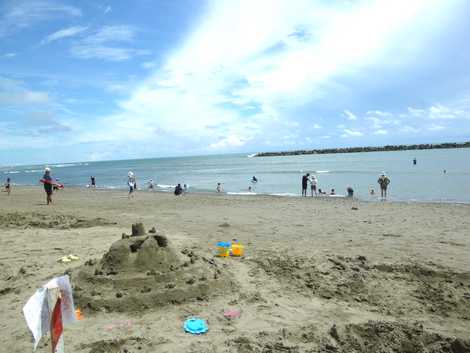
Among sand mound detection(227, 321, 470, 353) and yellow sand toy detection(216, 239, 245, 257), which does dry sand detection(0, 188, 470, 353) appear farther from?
yellow sand toy detection(216, 239, 245, 257)

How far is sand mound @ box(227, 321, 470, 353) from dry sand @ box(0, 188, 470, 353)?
13 millimetres

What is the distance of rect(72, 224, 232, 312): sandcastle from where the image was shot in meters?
5.77

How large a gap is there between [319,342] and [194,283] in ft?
7.62

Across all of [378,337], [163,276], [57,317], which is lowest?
[378,337]

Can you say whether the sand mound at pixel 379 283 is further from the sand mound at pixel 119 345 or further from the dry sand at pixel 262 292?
the sand mound at pixel 119 345

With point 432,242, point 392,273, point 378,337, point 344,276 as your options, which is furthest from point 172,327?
point 432,242

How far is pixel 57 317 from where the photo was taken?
3139mm

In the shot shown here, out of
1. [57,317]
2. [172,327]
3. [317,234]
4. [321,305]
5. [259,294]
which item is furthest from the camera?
[317,234]

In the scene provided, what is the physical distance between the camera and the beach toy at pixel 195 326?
4.98m

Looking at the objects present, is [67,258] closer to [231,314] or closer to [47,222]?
[231,314]

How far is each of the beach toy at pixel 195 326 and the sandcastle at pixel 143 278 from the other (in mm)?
717

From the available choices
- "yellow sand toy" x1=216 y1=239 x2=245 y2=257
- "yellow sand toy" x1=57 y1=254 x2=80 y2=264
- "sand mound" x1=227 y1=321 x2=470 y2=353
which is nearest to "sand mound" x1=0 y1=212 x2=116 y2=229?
"yellow sand toy" x1=57 y1=254 x2=80 y2=264

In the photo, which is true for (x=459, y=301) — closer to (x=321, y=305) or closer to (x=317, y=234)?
(x=321, y=305)

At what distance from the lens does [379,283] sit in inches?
266
